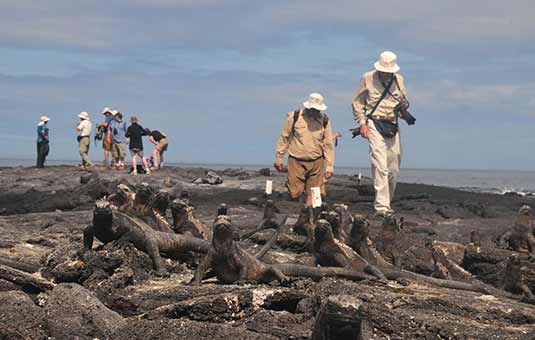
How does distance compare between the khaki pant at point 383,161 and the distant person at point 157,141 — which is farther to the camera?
the distant person at point 157,141

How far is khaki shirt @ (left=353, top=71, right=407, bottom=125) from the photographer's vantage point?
16.4 metres

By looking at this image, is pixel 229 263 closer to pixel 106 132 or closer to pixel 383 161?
pixel 383 161

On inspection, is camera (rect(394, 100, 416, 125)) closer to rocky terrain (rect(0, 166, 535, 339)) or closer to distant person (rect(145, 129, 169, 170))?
rocky terrain (rect(0, 166, 535, 339))

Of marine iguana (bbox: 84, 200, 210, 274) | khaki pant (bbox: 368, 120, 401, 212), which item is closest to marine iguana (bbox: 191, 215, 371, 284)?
marine iguana (bbox: 84, 200, 210, 274)

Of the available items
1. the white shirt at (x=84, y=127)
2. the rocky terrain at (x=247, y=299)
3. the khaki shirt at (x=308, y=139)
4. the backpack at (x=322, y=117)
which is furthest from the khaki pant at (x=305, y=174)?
the white shirt at (x=84, y=127)

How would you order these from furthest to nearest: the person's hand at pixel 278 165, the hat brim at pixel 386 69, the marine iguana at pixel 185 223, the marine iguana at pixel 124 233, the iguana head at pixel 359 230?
the person's hand at pixel 278 165 < the hat brim at pixel 386 69 < the marine iguana at pixel 185 223 < the iguana head at pixel 359 230 < the marine iguana at pixel 124 233

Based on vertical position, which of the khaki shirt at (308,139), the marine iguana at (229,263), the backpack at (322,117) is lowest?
the marine iguana at (229,263)

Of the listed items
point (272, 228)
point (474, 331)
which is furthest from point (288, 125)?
point (474, 331)

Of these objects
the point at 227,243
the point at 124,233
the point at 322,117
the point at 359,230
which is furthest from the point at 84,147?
the point at 227,243

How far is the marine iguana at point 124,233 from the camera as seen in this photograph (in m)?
10.0

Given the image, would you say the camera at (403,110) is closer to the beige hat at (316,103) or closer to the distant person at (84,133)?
the beige hat at (316,103)

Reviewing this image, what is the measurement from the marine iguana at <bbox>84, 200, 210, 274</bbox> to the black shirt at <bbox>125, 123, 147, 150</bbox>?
19270 mm

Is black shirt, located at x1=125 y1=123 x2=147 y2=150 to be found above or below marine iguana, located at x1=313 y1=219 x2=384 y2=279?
above

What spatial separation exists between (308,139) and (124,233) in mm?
7689
